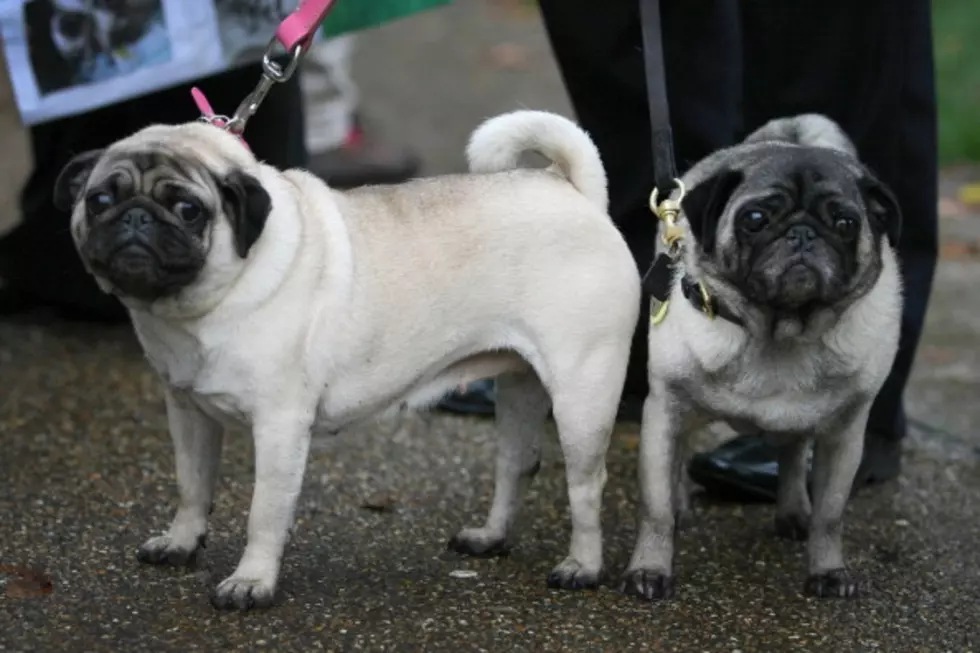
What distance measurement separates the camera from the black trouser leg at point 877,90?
4.51 metres

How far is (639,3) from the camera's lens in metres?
4.15

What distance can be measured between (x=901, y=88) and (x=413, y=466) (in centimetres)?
183

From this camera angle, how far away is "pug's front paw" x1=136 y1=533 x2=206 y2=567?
3.73 metres

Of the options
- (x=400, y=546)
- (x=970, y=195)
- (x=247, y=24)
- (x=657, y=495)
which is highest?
(x=247, y=24)

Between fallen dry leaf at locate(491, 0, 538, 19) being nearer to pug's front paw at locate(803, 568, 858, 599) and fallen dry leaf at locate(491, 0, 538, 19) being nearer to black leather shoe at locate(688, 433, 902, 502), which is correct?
black leather shoe at locate(688, 433, 902, 502)

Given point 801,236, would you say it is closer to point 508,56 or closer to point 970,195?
point 970,195

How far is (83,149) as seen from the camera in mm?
5629

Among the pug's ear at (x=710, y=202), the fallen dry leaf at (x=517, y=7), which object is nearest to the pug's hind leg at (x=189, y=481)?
the pug's ear at (x=710, y=202)

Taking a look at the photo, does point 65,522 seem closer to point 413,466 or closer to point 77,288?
point 413,466

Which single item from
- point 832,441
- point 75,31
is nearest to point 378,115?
point 75,31

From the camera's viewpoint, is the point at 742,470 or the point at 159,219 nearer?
the point at 159,219

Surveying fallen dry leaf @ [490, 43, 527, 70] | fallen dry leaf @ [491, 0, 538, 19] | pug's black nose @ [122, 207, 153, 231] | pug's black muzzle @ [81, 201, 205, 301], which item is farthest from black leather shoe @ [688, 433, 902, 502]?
fallen dry leaf @ [491, 0, 538, 19]

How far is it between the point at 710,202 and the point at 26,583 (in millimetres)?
1792

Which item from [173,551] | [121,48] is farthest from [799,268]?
[121,48]
